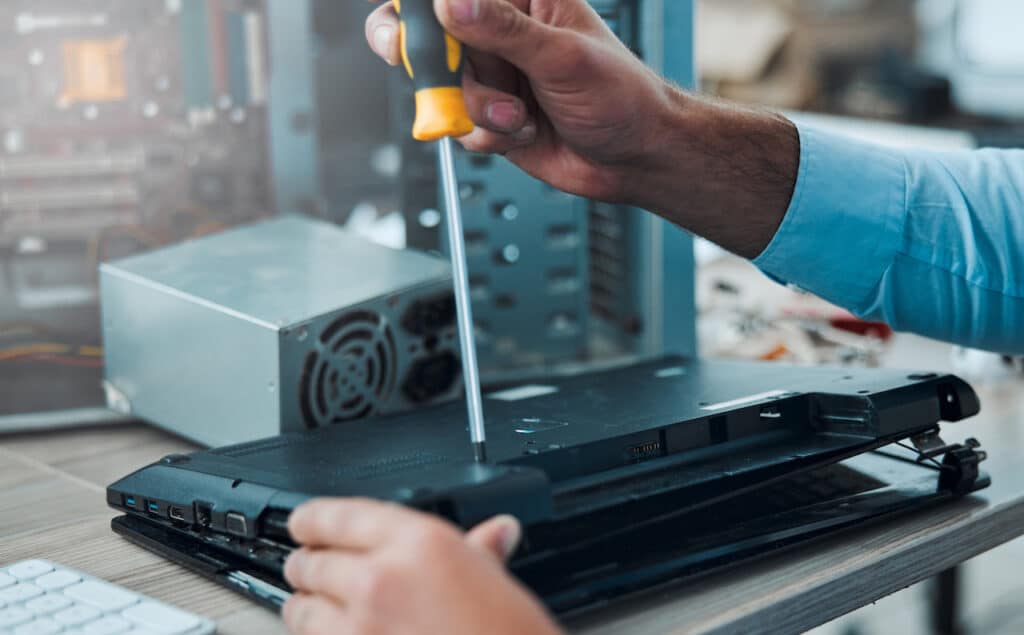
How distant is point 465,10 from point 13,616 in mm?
365

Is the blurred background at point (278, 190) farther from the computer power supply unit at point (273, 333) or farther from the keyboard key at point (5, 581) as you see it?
the keyboard key at point (5, 581)

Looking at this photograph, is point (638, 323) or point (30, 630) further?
point (638, 323)

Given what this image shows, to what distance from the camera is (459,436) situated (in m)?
0.65

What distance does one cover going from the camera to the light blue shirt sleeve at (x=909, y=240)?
814 millimetres

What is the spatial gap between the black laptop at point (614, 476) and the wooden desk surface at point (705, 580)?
1cm

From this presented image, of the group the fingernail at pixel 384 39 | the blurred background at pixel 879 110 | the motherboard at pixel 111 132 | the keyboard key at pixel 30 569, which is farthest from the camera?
the blurred background at pixel 879 110

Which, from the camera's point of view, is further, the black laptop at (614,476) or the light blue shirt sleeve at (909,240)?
the light blue shirt sleeve at (909,240)

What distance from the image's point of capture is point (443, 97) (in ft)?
1.80

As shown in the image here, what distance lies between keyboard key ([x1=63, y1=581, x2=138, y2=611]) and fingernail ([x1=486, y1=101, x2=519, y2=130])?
1.17 feet

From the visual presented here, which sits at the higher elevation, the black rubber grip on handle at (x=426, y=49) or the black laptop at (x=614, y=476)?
the black rubber grip on handle at (x=426, y=49)

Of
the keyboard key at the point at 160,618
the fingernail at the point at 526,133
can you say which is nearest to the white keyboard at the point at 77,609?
Result: the keyboard key at the point at 160,618

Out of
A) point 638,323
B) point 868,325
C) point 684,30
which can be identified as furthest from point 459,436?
point 868,325

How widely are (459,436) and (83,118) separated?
0.54 m

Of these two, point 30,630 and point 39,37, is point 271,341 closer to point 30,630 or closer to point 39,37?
point 30,630
